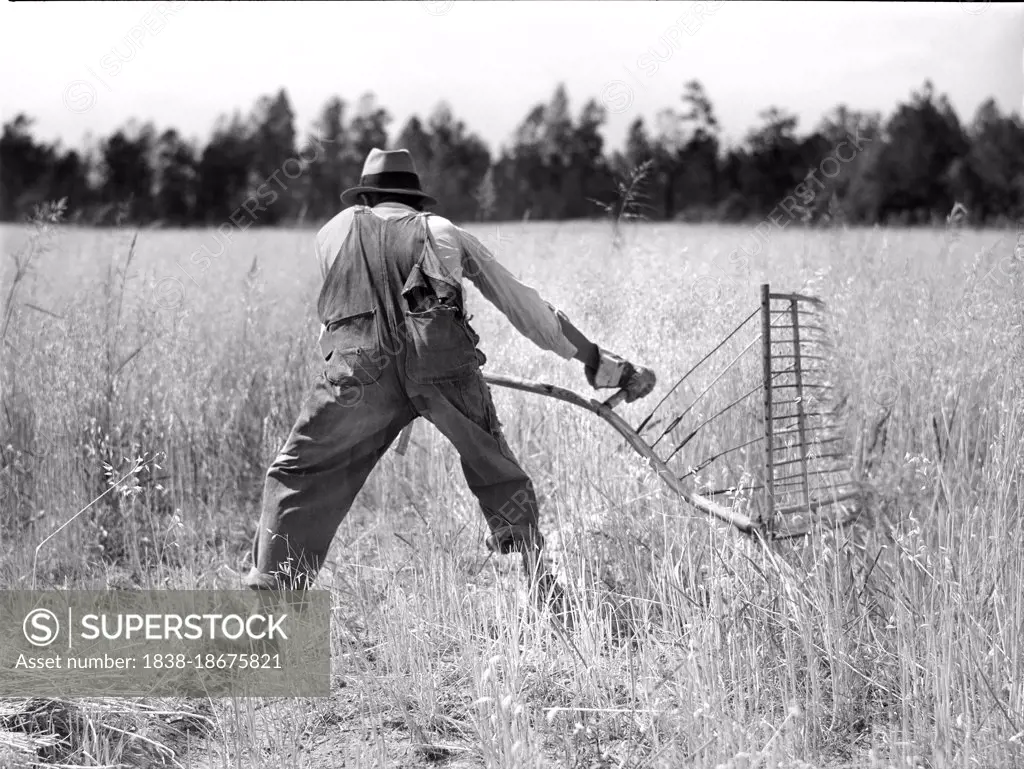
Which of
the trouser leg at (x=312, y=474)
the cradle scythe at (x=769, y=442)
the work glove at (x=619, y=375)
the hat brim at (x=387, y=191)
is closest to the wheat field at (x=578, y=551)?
the cradle scythe at (x=769, y=442)

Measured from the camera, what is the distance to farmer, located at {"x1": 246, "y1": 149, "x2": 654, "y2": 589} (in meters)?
3.04

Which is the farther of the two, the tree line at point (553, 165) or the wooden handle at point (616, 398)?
the tree line at point (553, 165)

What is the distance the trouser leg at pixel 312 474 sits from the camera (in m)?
3.06

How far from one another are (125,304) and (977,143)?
40.0 meters

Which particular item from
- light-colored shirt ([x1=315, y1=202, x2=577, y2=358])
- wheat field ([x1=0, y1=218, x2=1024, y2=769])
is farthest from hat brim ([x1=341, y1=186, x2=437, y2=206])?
wheat field ([x1=0, y1=218, x2=1024, y2=769])

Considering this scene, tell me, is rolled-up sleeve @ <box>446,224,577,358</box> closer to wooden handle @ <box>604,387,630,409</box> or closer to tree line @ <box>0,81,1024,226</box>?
wooden handle @ <box>604,387,630,409</box>

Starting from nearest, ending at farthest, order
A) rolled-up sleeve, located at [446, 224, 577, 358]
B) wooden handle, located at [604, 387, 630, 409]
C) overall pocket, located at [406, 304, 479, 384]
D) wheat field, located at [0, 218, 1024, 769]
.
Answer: wheat field, located at [0, 218, 1024, 769] < overall pocket, located at [406, 304, 479, 384] < rolled-up sleeve, located at [446, 224, 577, 358] < wooden handle, located at [604, 387, 630, 409]

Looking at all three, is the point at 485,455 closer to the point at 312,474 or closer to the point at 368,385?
the point at 368,385

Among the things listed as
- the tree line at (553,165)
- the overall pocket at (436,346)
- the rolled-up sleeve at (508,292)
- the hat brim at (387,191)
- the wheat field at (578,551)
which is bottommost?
the wheat field at (578,551)

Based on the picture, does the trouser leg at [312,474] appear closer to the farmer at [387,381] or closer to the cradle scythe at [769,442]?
the farmer at [387,381]

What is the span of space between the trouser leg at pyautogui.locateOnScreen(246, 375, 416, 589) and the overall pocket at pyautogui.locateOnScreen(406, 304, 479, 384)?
118 mm

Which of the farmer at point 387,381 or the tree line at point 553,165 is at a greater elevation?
the tree line at point 553,165

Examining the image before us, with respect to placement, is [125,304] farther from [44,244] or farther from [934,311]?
[934,311]

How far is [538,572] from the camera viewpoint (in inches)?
127
